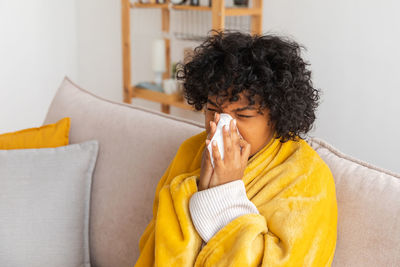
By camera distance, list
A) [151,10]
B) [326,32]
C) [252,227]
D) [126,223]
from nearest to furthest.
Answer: [252,227], [126,223], [326,32], [151,10]

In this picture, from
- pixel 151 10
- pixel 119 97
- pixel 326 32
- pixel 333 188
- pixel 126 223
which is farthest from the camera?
pixel 119 97

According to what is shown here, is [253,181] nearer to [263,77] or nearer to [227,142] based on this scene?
[227,142]

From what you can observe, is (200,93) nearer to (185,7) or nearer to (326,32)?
(326,32)

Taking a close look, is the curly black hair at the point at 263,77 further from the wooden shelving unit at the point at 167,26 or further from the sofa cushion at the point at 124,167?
the wooden shelving unit at the point at 167,26

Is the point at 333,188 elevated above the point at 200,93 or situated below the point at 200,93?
below

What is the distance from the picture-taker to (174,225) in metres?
0.97

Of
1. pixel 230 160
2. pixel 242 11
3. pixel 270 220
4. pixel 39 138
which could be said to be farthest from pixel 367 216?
pixel 242 11

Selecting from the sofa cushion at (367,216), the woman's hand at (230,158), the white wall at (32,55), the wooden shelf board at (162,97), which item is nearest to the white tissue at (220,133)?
the woman's hand at (230,158)

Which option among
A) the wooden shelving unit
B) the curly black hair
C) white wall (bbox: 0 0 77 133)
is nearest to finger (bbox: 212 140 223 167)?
the curly black hair

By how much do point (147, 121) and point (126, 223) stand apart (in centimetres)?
33

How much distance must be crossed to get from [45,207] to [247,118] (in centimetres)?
75

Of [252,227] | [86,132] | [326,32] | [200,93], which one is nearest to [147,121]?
[86,132]

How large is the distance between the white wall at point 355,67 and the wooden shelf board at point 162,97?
2.40 ft

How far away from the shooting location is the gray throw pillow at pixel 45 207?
1.31 meters
